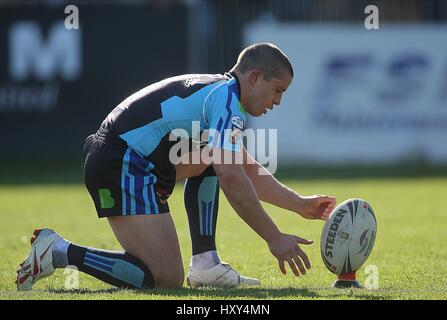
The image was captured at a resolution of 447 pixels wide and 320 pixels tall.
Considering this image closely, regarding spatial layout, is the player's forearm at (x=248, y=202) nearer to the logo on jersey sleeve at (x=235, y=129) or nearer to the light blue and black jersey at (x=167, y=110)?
the logo on jersey sleeve at (x=235, y=129)

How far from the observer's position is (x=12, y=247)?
8.41m

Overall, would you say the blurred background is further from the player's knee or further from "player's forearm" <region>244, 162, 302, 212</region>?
the player's knee

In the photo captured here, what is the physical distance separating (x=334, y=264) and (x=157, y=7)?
13.7 metres

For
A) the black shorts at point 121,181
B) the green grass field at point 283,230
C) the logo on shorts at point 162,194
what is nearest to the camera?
the green grass field at point 283,230

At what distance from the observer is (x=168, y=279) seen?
5953mm

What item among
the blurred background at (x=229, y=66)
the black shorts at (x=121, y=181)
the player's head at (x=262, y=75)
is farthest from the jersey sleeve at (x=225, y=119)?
the blurred background at (x=229, y=66)

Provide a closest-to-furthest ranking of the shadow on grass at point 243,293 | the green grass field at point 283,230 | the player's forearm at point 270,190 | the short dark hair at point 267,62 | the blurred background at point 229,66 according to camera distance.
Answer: the shadow on grass at point 243,293 < the green grass field at point 283,230 < the short dark hair at point 267,62 < the player's forearm at point 270,190 < the blurred background at point 229,66

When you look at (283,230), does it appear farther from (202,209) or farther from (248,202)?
(248,202)

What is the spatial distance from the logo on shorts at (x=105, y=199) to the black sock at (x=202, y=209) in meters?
0.63

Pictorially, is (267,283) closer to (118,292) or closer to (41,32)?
(118,292)

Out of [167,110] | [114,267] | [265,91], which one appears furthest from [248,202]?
[114,267]

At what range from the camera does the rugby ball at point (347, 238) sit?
5.96 m

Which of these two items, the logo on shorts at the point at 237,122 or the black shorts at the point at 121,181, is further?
the black shorts at the point at 121,181

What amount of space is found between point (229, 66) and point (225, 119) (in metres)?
13.4
